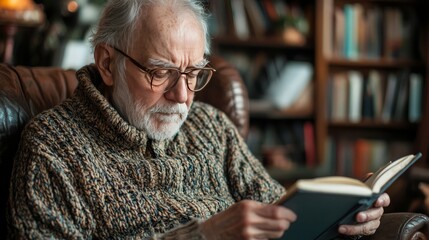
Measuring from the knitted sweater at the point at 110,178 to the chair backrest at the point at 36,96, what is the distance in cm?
11

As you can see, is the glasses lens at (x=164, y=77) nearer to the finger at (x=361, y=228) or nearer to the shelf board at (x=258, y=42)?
the finger at (x=361, y=228)

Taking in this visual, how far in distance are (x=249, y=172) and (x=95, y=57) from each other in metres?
0.54

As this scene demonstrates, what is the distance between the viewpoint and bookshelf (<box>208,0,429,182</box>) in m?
3.46

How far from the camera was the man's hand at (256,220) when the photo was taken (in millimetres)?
1177

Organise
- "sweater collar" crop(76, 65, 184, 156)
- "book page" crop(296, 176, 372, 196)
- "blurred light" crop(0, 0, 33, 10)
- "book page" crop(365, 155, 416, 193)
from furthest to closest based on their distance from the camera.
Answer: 1. "blurred light" crop(0, 0, 33, 10)
2. "sweater collar" crop(76, 65, 184, 156)
3. "book page" crop(365, 155, 416, 193)
4. "book page" crop(296, 176, 372, 196)

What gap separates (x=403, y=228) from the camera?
1.49 meters

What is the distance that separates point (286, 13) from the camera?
3523 millimetres

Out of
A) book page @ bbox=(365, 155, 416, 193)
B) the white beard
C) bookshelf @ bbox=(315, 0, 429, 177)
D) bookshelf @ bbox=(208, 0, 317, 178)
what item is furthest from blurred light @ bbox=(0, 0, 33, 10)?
book page @ bbox=(365, 155, 416, 193)

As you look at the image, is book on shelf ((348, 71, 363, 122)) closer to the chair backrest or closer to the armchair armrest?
the chair backrest

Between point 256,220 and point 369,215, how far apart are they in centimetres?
36

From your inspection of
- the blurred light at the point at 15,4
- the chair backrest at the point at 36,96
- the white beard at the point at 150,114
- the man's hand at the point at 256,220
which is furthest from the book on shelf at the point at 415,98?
the man's hand at the point at 256,220

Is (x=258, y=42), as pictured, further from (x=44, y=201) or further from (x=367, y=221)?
(x=44, y=201)

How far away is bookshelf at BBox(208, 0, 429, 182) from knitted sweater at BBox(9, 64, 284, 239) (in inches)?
70.8

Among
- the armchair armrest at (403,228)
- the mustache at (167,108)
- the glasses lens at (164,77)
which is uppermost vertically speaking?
the glasses lens at (164,77)
